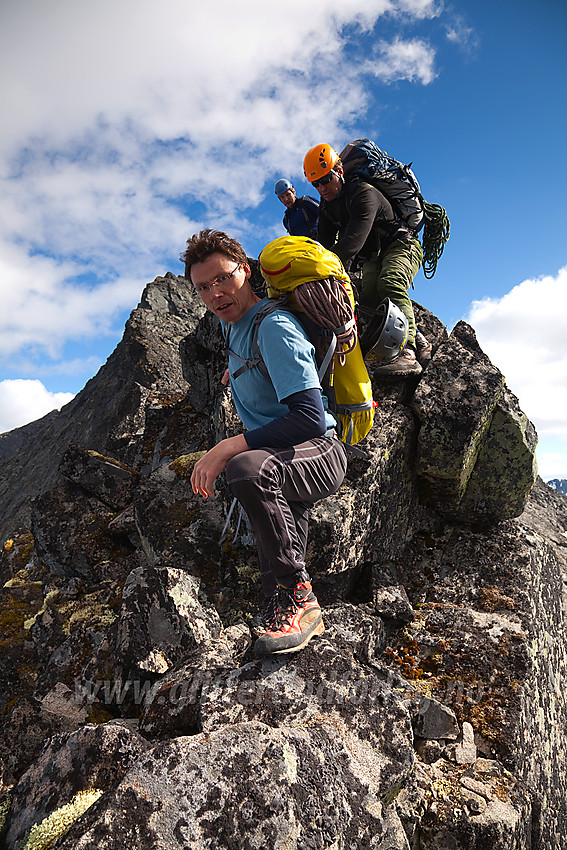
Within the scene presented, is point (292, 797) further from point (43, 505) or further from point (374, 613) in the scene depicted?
point (43, 505)

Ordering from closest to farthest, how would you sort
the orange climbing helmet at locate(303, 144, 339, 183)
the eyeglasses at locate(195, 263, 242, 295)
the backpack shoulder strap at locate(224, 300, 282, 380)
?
the backpack shoulder strap at locate(224, 300, 282, 380) < the eyeglasses at locate(195, 263, 242, 295) < the orange climbing helmet at locate(303, 144, 339, 183)

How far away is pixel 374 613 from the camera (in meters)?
7.16

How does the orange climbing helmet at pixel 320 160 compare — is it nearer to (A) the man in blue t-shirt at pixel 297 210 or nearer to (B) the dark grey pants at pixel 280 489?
(A) the man in blue t-shirt at pixel 297 210

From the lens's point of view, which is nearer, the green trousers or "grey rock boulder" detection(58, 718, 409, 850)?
"grey rock boulder" detection(58, 718, 409, 850)

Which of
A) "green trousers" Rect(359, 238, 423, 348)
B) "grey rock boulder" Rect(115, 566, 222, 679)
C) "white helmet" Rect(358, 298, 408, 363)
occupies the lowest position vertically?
"grey rock boulder" Rect(115, 566, 222, 679)

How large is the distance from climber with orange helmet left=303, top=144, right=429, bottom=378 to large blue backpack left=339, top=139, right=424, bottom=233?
148 mm

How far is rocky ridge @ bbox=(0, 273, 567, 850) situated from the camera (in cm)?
368

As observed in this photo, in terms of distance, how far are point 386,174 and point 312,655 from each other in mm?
8373

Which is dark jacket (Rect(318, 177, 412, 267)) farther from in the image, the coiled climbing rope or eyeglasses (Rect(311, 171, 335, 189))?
the coiled climbing rope

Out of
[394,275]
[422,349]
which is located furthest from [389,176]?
[422,349]

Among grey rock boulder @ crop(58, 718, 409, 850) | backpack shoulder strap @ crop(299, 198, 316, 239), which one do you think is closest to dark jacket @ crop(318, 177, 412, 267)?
backpack shoulder strap @ crop(299, 198, 316, 239)

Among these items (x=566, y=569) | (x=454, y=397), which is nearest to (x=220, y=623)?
(x=454, y=397)

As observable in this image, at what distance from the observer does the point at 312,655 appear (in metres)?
4.79

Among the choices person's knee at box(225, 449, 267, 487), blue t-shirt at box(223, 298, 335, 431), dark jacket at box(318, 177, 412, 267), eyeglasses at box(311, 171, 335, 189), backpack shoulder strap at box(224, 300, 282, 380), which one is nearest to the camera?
person's knee at box(225, 449, 267, 487)
